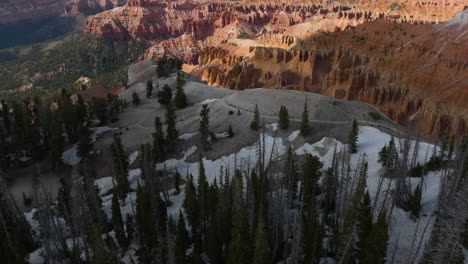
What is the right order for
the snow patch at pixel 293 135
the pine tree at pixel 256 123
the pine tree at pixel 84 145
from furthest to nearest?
1. the pine tree at pixel 84 145
2. the pine tree at pixel 256 123
3. the snow patch at pixel 293 135

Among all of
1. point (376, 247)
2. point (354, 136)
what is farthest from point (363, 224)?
point (354, 136)

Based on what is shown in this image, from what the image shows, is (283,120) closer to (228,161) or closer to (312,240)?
(228,161)

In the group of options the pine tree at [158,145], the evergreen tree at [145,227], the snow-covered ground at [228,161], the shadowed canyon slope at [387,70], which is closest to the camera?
the evergreen tree at [145,227]

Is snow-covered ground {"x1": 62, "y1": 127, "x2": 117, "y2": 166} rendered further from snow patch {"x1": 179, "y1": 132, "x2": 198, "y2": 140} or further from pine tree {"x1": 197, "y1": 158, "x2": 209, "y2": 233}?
pine tree {"x1": 197, "y1": 158, "x2": 209, "y2": 233}

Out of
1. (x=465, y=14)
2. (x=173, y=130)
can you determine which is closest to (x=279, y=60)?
(x=465, y=14)

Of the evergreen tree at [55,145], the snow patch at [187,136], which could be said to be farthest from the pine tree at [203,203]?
the evergreen tree at [55,145]

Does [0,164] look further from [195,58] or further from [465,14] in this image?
[195,58]

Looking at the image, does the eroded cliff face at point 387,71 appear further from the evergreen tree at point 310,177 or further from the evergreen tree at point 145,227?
the evergreen tree at point 145,227

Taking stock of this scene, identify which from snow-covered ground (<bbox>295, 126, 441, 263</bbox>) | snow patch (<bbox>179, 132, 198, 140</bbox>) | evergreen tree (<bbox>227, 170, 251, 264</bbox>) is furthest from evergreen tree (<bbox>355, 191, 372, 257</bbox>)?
snow patch (<bbox>179, 132, 198, 140</bbox>)

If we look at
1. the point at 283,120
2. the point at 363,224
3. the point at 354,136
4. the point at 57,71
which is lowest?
the point at 57,71
